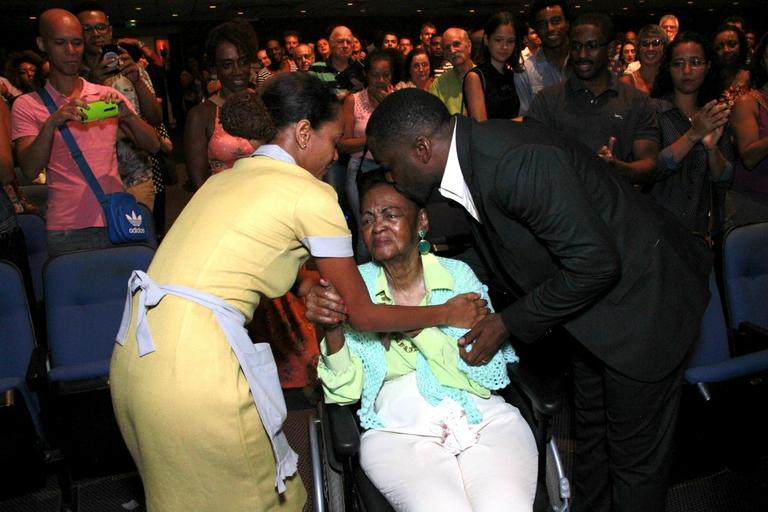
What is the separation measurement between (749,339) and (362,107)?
2928 millimetres

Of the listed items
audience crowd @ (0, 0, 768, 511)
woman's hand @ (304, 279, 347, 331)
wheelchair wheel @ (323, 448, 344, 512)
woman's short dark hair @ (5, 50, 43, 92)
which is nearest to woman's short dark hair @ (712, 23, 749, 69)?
audience crowd @ (0, 0, 768, 511)

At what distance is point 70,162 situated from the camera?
10.0 ft

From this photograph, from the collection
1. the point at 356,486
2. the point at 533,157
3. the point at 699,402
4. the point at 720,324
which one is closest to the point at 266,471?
the point at 356,486

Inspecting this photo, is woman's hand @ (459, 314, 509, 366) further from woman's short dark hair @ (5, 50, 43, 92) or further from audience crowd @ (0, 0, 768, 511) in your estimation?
woman's short dark hair @ (5, 50, 43, 92)

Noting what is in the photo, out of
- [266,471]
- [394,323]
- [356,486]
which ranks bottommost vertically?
[356,486]

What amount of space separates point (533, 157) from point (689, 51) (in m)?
2.14

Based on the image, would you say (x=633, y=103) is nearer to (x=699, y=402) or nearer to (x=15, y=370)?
(x=699, y=402)

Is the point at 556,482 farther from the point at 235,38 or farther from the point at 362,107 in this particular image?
the point at 362,107

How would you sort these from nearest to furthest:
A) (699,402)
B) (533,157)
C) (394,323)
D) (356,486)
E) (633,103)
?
(533,157)
(394,323)
(356,486)
(699,402)
(633,103)

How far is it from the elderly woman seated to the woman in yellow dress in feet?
0.71

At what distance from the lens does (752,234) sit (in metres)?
2.85

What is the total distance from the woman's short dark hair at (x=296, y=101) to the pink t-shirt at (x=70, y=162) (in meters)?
1.62

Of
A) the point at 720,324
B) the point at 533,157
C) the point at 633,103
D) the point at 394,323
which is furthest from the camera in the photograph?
the point at 633,103

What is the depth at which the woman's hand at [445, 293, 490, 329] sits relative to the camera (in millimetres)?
2104
